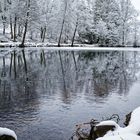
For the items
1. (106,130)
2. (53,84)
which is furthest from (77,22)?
(106,130)

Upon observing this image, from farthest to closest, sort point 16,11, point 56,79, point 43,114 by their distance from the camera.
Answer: point 16,11, point 56,79, point 43,114

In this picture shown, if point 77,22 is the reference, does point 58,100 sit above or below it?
below

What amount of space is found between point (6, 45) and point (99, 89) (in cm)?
4441

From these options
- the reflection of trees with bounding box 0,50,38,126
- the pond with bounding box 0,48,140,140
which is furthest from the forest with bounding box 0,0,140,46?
the pond with bounding box 0,48,140,140

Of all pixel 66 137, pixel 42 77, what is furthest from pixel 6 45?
pixel 66 137

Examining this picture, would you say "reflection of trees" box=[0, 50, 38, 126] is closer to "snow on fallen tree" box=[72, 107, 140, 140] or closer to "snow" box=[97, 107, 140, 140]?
"snow on fallen tree" box=[72, 107, 140, 140]

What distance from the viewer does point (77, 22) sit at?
8244 cm

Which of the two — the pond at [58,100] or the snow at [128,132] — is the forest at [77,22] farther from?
the snow at [128,132]

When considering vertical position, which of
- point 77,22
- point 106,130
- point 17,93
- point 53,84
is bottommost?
point 53,84

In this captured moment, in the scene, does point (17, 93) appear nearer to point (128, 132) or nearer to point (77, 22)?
point (128, 132)

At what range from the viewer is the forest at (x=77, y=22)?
3036 inches

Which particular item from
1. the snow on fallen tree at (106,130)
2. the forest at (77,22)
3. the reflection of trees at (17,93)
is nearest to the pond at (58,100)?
the reflection of trees at (17,93)

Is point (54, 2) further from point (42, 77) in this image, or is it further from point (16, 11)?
point (42, 77)

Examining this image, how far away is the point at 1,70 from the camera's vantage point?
28.5 metres
